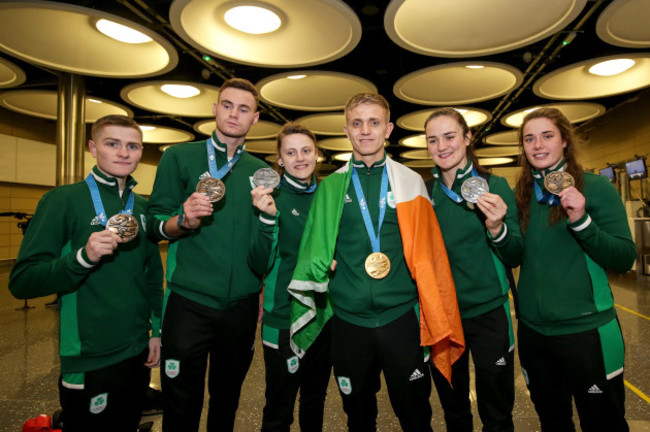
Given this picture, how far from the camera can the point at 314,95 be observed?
30.0 ft

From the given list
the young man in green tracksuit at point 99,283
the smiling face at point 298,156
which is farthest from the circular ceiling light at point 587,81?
the young man in green tracksuit at point 99,283

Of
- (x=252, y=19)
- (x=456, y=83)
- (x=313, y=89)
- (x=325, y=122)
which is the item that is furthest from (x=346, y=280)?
(x=325, y=122)

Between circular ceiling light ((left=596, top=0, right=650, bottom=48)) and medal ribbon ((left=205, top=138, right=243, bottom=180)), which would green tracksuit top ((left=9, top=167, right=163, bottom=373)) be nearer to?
medal ribbon ((left=205, top=138, right=243, bottom=180))

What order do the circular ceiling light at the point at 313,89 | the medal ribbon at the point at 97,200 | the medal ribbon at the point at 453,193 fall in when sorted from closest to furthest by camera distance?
the medal ribbon at the point at 97,200 → the medal ribbon at the point at 453,193 → the circular ceiling light at the point at 313,89

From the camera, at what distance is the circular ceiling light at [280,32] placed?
17.1 ft

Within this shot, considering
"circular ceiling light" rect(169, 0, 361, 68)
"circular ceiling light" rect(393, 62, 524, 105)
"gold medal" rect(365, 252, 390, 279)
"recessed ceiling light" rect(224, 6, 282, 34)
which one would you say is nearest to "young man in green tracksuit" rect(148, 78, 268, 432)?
"gold medal" rect(365, 252, 390, 279)

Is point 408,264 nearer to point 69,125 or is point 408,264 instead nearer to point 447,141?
point 447,141

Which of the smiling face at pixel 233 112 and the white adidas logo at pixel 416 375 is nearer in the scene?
the white adidas logo at pixel 416 375

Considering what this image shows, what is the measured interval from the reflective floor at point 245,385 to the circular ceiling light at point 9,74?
16.6ft

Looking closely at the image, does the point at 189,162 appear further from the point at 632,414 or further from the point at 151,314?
the point at 632,414

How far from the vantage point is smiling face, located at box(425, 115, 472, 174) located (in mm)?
2156

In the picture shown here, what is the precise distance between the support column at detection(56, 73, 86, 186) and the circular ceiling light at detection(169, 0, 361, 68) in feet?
14.0

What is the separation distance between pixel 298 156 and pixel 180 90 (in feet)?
26.5

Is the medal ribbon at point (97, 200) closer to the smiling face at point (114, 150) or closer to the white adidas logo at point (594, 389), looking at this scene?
the smiling face at point (114, 150)
